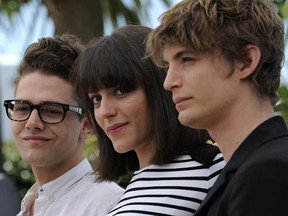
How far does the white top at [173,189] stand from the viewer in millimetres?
2475

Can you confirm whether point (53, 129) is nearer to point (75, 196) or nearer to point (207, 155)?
point (75, 196)

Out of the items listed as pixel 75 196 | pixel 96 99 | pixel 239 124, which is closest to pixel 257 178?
pixel 239 124

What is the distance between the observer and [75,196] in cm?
321

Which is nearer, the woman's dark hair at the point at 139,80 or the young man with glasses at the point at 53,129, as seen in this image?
the woman's dark hair at the point at 139,80

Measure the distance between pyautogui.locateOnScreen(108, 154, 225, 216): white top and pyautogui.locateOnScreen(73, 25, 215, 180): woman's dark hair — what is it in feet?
0.20

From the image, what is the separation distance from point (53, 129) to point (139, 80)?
704mm

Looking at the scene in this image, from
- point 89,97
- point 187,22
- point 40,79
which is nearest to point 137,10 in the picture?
point 40,79

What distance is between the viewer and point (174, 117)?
266 cm

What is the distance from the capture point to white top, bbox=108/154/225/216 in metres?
2.47

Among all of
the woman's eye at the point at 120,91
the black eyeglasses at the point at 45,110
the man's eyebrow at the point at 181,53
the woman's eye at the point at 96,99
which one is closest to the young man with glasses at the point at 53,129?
the black eyeglasses at the point at 45,110

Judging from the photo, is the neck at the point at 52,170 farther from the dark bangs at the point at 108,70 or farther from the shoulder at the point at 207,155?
the shoulder at the point at 207,155

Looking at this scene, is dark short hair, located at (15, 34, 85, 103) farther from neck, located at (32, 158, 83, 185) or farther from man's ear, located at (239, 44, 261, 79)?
man's ear, located at (239, 44, 261, 79)

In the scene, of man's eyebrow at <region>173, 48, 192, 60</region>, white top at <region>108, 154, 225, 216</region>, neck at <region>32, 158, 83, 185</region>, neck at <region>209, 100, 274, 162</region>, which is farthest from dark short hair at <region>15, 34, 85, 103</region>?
neck at <region>209, 100, 274, 162</region>

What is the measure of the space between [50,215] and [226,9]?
57.3 inches
